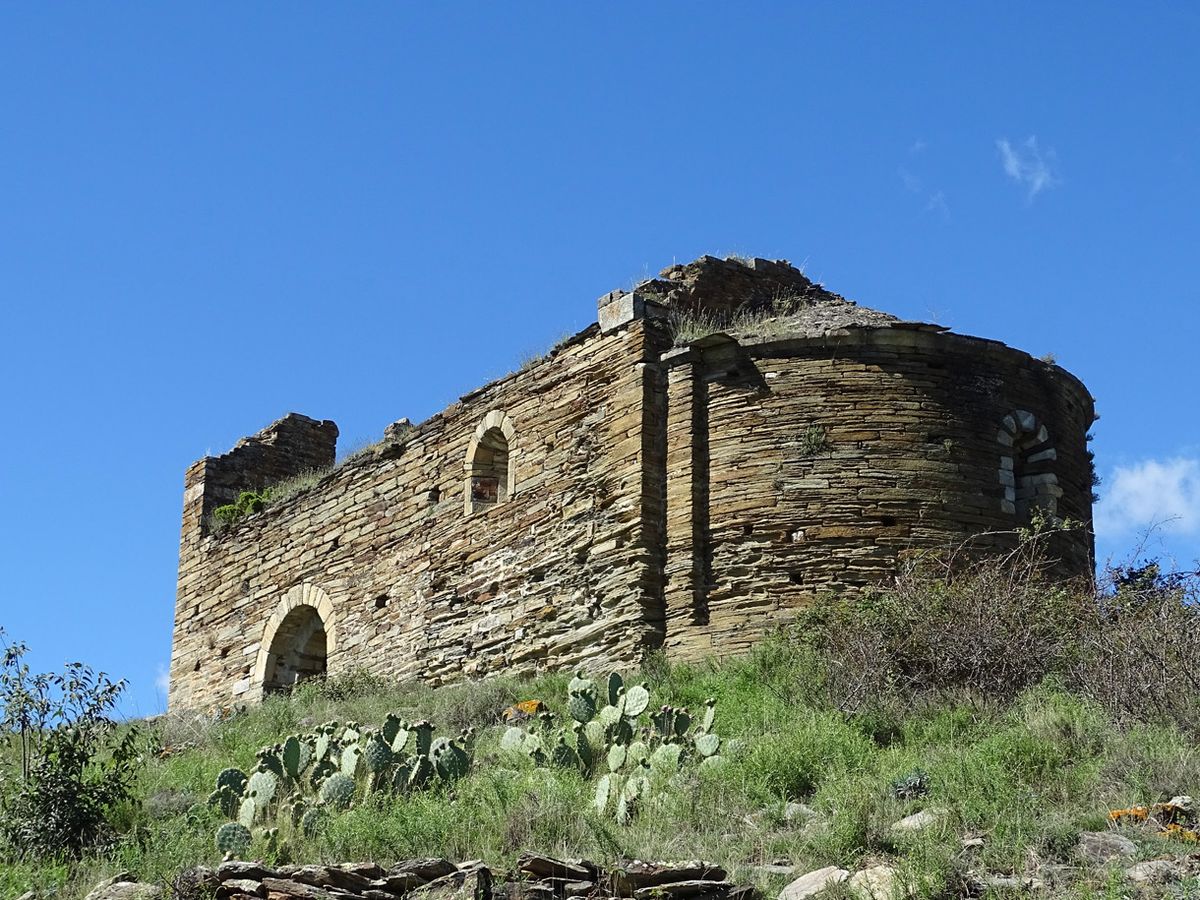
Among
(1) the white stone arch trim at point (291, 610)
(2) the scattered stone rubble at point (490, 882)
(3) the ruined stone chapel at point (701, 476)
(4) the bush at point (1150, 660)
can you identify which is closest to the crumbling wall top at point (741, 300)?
(3) the ruined stone chapel at point (701, 476)

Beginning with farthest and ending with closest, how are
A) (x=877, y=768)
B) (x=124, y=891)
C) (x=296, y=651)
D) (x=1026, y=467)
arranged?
(x=296, y=651)
(x=1026, y=467)
(x=877, y=768)
(x=124, y=891)

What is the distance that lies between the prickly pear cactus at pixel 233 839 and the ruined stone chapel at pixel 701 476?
6205mm

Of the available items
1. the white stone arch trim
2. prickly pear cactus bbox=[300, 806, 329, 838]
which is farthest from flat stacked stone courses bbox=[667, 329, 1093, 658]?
the white stone arch trim

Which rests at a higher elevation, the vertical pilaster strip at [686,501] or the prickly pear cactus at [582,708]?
the vertical pilaster strip at [686,501]

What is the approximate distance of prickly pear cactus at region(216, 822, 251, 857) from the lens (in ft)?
35.4

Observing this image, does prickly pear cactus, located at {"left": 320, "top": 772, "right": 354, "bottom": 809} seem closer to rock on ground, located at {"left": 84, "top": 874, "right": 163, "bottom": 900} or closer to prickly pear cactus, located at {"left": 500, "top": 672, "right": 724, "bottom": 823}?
prickly pear cactus, located at {"left": 500, "top": 672, "right": 724, "bottom": 823}

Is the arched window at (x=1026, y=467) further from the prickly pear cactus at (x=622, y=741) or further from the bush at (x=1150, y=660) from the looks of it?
the prickly pear cactus at (x=622, y=741)

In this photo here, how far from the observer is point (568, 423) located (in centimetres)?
1848

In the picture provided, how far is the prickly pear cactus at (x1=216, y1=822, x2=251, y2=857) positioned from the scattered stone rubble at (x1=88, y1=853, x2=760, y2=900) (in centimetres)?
118

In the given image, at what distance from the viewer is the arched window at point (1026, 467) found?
55.7 feet

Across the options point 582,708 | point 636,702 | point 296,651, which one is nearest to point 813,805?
point 636,702

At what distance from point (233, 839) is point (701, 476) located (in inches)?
288

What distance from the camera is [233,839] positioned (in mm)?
10852

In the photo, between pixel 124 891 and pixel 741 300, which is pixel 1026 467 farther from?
pixel 124 891
